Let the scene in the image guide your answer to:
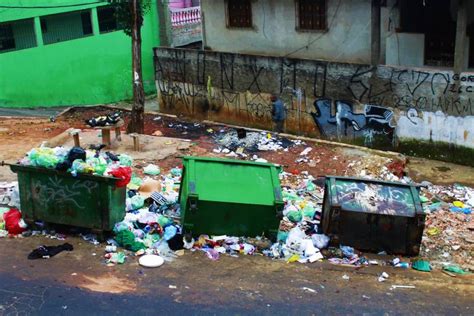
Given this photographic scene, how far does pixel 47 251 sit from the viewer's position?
272 inches

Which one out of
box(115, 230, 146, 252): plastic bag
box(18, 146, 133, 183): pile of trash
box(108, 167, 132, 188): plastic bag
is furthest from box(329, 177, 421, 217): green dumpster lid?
box(18, 146, 133, 183): pile of trash

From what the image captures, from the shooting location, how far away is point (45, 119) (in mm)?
16078

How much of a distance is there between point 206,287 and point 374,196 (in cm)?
270

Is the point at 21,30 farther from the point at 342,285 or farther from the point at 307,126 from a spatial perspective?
the point at 342,285

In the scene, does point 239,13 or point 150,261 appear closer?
point 150,261

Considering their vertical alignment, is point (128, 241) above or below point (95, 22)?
below

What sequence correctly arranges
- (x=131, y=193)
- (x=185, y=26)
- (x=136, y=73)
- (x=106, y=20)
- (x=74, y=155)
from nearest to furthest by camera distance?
(x=74, y=155) < (x=131, y=193) < (x=136, y=73) < (x=106, y=20) < (x=185, y=26)

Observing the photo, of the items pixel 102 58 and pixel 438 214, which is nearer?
pixel 438 214

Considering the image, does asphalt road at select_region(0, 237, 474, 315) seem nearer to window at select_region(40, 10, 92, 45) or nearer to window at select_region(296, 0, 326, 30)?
window at select_region(296, 0, 326, 30)

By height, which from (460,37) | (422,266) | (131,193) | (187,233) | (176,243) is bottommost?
(422,266)

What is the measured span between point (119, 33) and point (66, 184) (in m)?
13.9

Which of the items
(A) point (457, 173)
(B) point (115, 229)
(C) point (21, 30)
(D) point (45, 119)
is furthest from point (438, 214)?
(C) point (21, 30)

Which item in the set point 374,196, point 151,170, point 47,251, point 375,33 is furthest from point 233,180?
point 375,33

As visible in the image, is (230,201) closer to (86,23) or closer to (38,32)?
(38,32)
